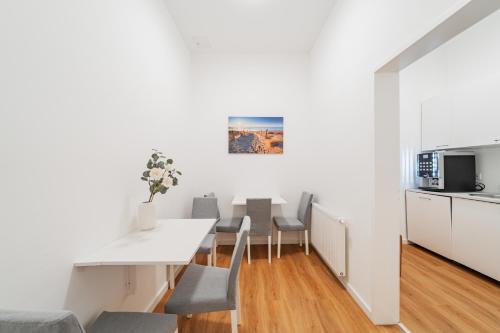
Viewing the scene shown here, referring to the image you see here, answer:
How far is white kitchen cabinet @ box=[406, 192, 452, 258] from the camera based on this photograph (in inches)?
110

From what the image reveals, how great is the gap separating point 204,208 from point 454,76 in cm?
413

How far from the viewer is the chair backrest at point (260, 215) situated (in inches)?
113

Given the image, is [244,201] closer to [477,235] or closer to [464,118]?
[477,235]

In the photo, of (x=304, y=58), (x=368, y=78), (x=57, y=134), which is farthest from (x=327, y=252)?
(x=304, y=58)

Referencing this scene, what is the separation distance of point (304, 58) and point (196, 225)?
3245mm

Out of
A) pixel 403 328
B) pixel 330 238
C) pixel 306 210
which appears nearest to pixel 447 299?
pixel 403 328

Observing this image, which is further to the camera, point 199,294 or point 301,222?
point 301,222

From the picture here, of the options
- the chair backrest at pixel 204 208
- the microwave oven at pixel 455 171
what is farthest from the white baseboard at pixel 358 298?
the microwave oven at pixel 455 171

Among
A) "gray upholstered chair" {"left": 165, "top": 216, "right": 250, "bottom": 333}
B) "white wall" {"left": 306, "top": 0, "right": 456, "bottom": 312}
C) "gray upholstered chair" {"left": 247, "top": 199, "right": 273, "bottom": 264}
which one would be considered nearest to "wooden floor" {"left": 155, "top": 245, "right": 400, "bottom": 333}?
"white wall" {"left": 306, "top": 0, "right": 456, "bottom": 312}

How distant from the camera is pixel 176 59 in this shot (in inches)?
110

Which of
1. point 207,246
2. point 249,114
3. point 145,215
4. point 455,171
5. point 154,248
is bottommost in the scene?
point 207,246

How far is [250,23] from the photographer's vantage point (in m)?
2.82

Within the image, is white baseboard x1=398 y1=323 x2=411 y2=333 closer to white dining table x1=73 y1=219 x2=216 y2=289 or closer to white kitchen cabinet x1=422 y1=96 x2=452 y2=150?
white dining table x1=73 y1=219 x2=216 y2=289

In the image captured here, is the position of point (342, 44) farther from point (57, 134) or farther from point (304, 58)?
point (57, 134)
